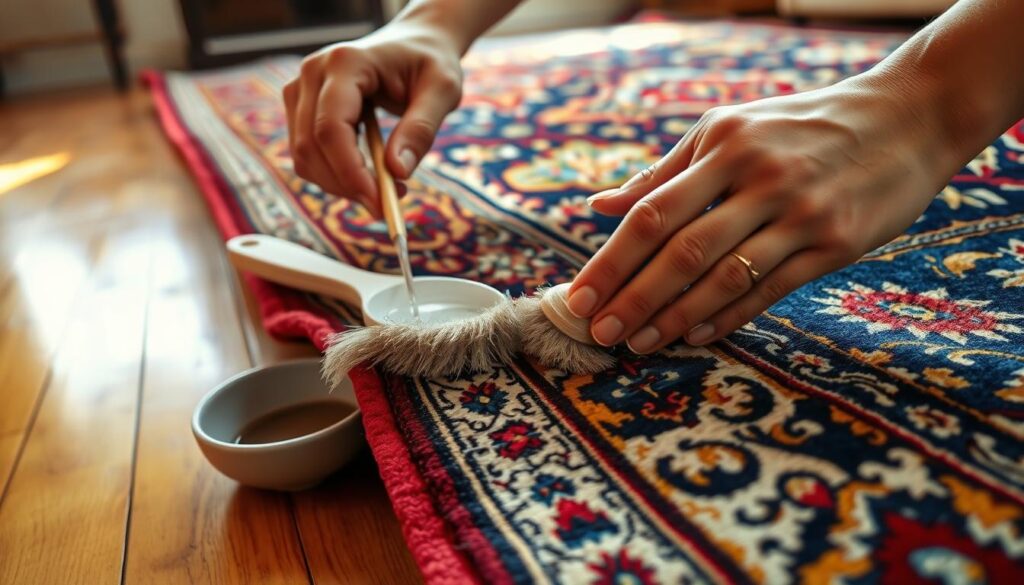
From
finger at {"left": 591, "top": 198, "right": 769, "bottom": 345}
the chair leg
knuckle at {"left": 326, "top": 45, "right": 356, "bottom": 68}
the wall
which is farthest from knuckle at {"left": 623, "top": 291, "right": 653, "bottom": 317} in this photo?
the wall

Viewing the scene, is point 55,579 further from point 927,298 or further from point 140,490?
point 927,298

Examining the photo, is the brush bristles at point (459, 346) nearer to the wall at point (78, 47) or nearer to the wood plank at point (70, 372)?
the wood plank at point (70, 372)

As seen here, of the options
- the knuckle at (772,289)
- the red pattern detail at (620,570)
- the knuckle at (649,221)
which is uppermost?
the knuckle at (649,221)

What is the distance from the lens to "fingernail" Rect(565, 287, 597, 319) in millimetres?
511

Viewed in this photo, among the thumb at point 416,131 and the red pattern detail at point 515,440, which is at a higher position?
the thumb at point 416,131

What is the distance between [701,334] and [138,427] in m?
0.45

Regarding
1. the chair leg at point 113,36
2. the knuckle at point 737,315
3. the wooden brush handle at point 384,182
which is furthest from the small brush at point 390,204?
the chair leg at point 113,36

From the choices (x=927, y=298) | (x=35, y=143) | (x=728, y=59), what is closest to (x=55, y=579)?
(x=927, y=298)

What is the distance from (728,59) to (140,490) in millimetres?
1711

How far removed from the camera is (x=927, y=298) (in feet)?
2.05

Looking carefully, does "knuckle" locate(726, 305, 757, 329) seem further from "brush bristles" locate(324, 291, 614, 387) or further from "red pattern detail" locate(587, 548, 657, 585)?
"red pattern detail" locate(587, 548, 657, 585)

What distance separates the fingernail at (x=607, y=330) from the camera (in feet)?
1.68

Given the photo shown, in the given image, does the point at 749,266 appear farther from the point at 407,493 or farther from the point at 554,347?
the point at 407,493

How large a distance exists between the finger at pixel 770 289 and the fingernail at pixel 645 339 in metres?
0.03
